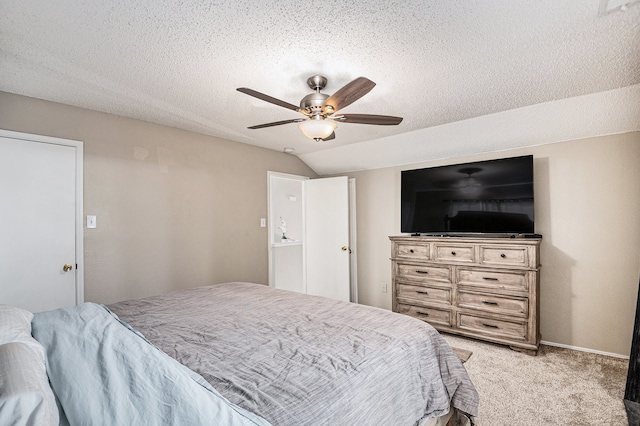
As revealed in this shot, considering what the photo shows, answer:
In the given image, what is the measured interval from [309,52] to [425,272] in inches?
108

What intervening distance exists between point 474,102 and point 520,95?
13.5 inches

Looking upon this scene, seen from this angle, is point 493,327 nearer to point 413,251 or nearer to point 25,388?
point 413,251

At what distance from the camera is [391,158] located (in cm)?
429

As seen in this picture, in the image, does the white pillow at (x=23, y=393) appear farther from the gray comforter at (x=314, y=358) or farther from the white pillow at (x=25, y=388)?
the gray comforter at (x=314, y=358)

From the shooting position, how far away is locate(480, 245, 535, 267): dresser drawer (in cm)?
303

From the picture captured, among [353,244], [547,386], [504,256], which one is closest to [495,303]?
[504,256]

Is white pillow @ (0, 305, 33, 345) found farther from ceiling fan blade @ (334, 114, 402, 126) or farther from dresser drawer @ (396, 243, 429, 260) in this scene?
dresser drawer @ (396, 243, 429, 260)

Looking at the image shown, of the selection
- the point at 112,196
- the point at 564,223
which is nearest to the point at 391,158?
the point at 564,223

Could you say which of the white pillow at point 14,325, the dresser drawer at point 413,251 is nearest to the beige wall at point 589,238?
the dresser drawer at point 413,251

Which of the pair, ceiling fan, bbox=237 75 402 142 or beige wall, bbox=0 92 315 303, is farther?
beige wall, bbox=0 92 315 303

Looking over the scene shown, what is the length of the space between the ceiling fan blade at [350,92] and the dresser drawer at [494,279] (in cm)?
239

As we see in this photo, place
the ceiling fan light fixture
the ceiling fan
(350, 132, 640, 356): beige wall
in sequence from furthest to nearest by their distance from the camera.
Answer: (350, 132, 640, 356): beige wall < the ceiling fan light fixture < the ceiling fan

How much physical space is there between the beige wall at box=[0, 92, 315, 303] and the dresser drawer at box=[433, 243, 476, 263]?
2.21 m

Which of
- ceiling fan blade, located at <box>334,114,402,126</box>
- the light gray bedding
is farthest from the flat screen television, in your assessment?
the light gray bedding
